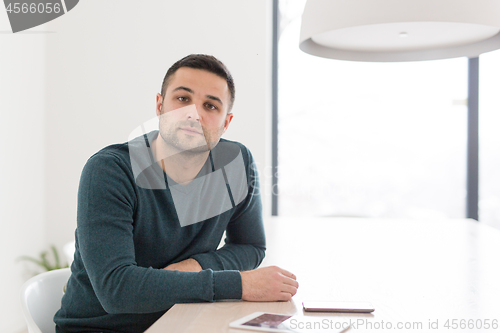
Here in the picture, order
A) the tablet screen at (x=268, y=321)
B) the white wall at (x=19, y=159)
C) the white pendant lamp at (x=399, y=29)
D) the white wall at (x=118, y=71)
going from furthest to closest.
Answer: the white wall at (x=118, y=71)
the white wall at (x=19, y=159)
the white pendant lamp at (x=399, y=29)
the tablet screen at (x=268, y=321)

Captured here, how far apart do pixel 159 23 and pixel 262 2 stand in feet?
2.54

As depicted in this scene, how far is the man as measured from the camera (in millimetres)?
1003

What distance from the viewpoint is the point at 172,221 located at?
124cm

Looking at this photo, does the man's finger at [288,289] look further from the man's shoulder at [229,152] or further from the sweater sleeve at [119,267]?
the man's shoulder at [229,152]

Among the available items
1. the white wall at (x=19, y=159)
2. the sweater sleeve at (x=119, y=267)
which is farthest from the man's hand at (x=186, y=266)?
the white wall at (x=19, y=159)

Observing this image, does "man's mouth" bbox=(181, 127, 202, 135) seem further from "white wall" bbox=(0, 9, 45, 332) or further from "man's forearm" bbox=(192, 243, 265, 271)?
"white wall" bbox=(0, 9, 45, 332)

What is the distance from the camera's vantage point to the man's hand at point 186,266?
3.97 feet

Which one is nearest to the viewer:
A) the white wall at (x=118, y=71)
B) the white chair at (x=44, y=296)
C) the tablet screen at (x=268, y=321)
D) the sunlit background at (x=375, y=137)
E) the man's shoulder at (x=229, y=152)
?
the tablet screen at (x=268, y=321)

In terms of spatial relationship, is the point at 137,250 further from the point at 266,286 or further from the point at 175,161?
the point at 266,286

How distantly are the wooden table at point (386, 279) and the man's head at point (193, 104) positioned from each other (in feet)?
1.57

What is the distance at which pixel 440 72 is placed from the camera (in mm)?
3443

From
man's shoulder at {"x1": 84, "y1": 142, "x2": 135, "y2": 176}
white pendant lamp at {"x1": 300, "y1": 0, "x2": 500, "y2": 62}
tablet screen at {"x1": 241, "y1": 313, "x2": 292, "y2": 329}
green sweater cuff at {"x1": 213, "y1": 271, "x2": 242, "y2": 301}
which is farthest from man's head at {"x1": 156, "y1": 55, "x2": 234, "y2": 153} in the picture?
tablet screen at {"x1": 241, "y1": 313, "x2": 292, "y2": 329}

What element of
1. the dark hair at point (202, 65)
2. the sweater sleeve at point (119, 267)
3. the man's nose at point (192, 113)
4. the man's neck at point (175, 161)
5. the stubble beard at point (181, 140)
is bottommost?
the sweater sleeve at point (119, 267)

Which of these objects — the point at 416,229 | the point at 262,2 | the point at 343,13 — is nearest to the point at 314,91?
the point at 262,2
